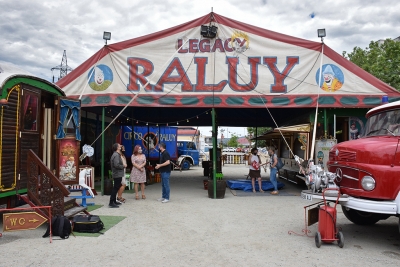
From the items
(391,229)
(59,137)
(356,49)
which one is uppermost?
(356,49)

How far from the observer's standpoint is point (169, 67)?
37.5 feet

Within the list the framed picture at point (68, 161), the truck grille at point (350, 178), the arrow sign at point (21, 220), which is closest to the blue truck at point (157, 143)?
the framed picture at point (68, 161)

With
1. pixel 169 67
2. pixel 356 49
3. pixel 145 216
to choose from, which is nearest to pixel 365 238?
pixel 145 216

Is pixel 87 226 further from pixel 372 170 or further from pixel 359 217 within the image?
pixel 359 217

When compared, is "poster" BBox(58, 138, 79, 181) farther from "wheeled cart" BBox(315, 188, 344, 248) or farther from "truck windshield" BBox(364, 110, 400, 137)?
"truck windshield" BBox(364, 110, 400, 137)

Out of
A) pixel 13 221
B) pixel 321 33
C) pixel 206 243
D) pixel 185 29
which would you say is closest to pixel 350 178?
pixel 206 243

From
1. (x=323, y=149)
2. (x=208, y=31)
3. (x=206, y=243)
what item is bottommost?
(x=206, y=243)

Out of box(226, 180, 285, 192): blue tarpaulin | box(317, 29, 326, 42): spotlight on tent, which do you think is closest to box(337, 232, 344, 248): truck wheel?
box(226, 180, 285, 192): blue tarpaulin

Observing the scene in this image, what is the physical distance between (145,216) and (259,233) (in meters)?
2.86

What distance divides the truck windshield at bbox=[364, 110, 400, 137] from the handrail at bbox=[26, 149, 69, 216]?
613cm

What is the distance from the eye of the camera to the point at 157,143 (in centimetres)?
2134

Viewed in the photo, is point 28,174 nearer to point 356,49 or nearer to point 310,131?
point 310,131

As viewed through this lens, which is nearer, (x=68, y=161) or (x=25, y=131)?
(x=25, y=131)

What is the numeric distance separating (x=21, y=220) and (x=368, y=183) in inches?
231
